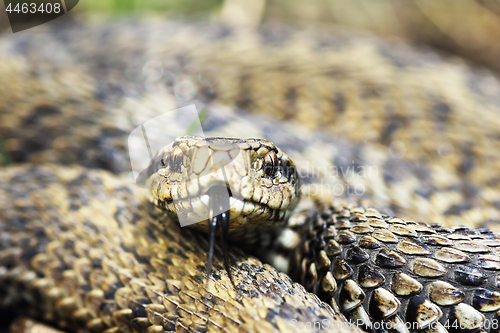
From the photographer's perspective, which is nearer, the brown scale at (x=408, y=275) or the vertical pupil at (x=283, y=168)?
the brown scale at (x=408, y=275)

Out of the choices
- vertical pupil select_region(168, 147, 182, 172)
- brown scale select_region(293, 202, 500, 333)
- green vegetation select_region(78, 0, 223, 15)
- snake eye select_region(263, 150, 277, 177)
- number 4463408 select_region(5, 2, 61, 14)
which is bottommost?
brown scale select_region(293, 202, 500, 333)

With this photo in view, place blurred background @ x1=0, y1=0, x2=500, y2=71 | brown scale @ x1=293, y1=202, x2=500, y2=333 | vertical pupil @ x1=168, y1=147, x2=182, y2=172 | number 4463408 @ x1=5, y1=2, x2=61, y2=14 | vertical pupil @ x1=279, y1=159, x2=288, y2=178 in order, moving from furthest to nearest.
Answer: blurred background @ x1=0, y1=0, x2=500, y2=71
number 4463408 @ x1=5, y1=2, x2=61, y2=14
vertical pupil @ x1=279, y1=159, x2=288, y2=178
vertical pupil @ x1=168, y1=147, x2=182, y2=172
brown scale @ x1=293, y1=202, x2=500, y2=333

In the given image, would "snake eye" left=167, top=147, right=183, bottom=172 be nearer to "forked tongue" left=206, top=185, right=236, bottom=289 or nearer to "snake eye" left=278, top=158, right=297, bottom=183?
"forked tongue" left=206, top=185, right=236, bottom=289

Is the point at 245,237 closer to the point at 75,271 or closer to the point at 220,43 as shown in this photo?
the point at 75,271

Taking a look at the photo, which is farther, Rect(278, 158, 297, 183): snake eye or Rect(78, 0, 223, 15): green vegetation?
Rect(78, 0, 223, 15): green vegetation

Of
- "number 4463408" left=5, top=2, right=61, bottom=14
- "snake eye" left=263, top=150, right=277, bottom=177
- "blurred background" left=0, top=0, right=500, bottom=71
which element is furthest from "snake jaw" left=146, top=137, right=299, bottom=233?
"blurred background" left=0, top=0, right=500, bottom=71

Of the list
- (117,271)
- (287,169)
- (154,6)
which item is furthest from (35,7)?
(287,169)

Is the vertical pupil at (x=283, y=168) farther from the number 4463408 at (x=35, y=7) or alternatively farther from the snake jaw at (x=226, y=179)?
the number 4463408 at (x=35, y=7)

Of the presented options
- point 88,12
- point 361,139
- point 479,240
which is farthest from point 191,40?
point 479,240

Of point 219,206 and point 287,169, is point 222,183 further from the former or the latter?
point 287,169

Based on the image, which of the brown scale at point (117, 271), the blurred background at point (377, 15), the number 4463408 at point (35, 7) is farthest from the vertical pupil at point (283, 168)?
the blurred background at point (377, 15)
